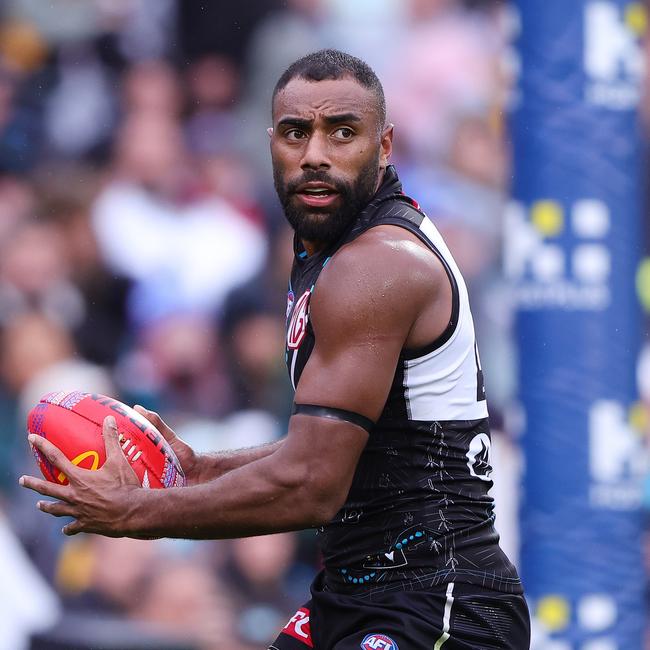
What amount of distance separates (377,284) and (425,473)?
58cm

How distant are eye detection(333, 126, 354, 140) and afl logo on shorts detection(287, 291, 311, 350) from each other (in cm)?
48

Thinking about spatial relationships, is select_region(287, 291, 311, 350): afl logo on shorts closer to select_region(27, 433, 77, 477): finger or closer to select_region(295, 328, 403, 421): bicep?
select_region(295, 328, 403, 421): bicep

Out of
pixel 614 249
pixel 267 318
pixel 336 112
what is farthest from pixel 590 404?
pixel 336 112

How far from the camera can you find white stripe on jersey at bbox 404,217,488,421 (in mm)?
3406

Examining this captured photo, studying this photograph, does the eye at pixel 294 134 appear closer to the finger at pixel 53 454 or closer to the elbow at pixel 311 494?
the elbow at pixel 311 494

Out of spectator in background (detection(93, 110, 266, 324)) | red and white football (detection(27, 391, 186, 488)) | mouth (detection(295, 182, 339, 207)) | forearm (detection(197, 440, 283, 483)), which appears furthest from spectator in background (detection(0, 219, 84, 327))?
mouth (detection(295, 182, 339, 207))

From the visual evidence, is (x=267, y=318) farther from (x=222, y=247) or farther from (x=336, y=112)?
(x=336, y=112)

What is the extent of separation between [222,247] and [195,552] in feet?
5.60

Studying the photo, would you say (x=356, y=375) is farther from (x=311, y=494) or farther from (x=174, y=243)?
(x=174, y=243)

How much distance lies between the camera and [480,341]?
23.8 ft

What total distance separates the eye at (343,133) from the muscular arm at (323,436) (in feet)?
1.44

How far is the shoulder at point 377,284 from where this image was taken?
3.24 metres

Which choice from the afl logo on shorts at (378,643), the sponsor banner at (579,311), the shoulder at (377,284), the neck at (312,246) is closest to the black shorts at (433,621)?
the afl logo on shorts at (378,643)

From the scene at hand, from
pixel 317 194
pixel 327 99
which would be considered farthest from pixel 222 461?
pixel 327 99
